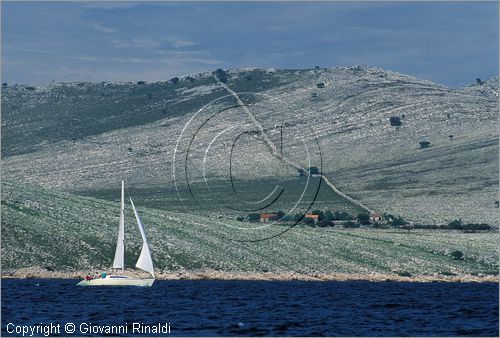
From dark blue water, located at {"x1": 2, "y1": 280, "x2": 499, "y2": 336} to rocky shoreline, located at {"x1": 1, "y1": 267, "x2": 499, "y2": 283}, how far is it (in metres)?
8.58

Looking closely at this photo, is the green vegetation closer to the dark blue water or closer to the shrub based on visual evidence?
the shrub

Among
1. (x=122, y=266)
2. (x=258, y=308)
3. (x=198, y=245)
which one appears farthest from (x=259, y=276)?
(x=258, y=308)

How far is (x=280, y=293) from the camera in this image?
12250 centimetres

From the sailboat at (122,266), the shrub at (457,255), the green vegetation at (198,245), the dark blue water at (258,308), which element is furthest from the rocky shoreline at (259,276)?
the sailboat at (122,266)

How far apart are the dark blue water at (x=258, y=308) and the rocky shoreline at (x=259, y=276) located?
338 inches

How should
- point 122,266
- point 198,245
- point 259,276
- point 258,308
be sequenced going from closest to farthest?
point 258,308
point 122,266
point 259,276
point 198,245

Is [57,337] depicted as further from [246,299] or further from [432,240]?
[432,240]

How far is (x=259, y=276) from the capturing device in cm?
15812

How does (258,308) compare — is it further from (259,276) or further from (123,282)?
(259,276)

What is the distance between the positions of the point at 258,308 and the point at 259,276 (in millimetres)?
60464

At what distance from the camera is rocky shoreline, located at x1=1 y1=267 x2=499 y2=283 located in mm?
144500

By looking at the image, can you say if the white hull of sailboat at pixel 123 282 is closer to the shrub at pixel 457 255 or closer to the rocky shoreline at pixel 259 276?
the rocky shoreline at pixel 259 276

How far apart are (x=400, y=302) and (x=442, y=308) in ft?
26.8

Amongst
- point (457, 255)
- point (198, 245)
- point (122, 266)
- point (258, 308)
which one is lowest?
point (457, 255)
